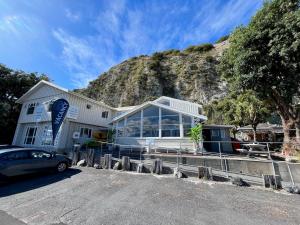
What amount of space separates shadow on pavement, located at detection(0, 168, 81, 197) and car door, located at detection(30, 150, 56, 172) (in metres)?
0.53

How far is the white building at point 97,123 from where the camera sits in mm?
14352

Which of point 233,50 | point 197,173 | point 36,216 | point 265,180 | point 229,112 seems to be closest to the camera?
point 36,216

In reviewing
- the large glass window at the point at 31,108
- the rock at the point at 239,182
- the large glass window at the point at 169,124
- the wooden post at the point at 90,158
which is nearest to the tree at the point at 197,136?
the large glass window at the point at 169,124

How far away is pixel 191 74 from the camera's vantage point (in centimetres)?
4194

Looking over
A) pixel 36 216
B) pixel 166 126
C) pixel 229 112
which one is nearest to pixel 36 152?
pixel 36 216

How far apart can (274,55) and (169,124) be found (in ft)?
30.2

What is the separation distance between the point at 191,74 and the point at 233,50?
92.8 feet

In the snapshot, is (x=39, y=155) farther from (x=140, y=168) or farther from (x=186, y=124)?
(x=186, y=124)

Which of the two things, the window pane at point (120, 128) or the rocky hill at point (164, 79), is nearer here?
the window pane at point (120, 128)

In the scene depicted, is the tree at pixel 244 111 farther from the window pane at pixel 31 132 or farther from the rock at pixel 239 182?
the window pane at pixel 31 132

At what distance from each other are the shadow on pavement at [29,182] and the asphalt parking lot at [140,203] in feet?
0.14

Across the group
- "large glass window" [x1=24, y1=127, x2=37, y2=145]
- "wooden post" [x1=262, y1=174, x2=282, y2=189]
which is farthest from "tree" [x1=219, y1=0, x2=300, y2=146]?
"large glass window" [x1=24, y1=127, x2=37, y2=145]

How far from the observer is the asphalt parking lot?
4.59 meters

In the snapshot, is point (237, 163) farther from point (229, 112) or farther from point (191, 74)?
point (191, 74)
